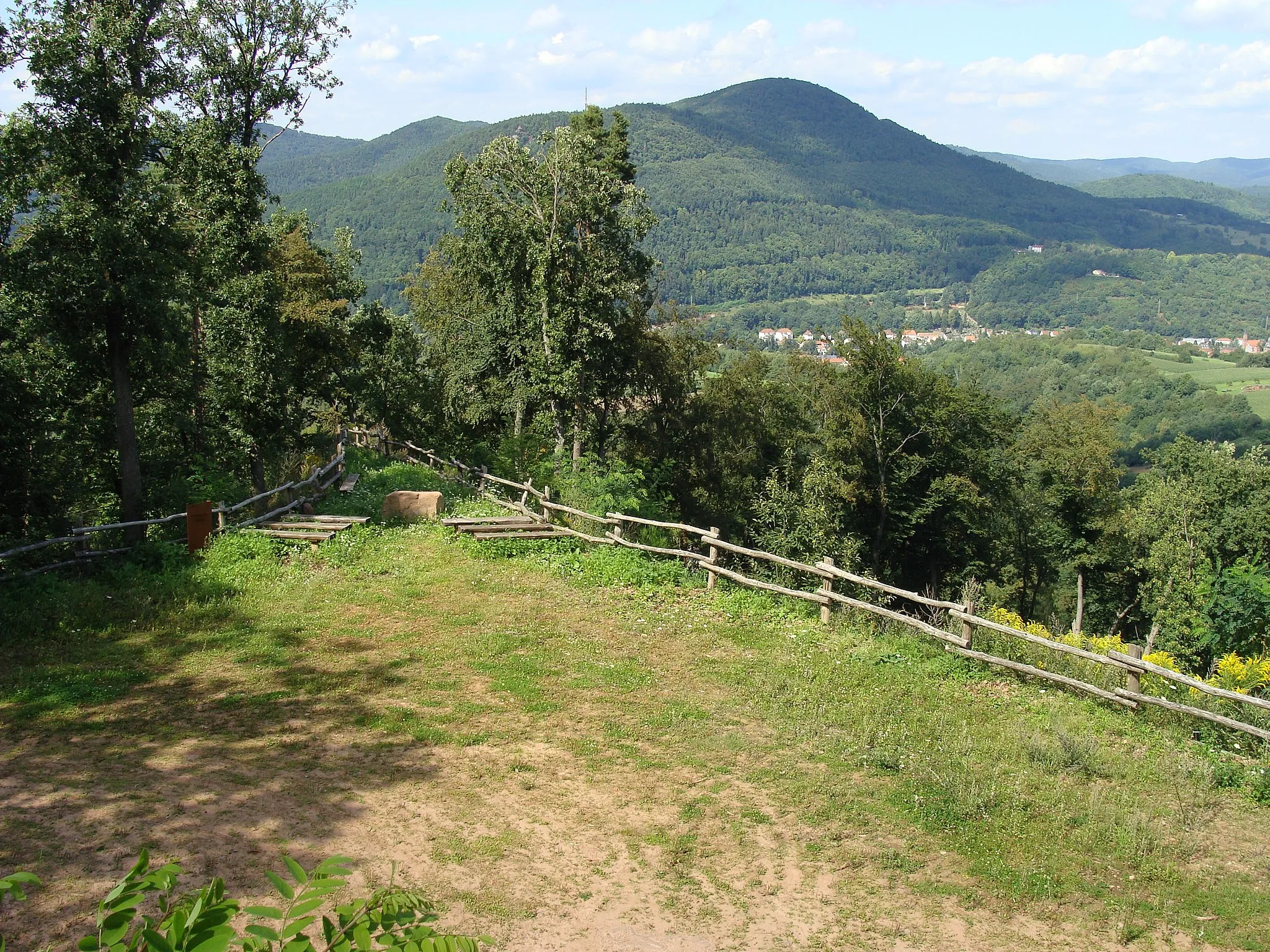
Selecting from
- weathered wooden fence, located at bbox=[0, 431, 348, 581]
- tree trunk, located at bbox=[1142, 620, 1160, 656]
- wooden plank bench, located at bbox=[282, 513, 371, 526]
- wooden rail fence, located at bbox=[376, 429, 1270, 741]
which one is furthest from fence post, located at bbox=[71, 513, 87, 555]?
tree trunk, located at bbox=[1142, 620, 1160, 656]

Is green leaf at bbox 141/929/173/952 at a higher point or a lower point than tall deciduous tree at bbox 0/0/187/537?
lower

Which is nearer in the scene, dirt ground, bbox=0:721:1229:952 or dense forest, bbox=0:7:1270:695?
dirt ground, bbox=0:721:1229:952

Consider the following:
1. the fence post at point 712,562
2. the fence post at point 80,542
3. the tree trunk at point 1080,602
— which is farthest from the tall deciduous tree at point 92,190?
the tree trunk at point 1080,602

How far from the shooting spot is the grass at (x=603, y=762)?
21.3ft

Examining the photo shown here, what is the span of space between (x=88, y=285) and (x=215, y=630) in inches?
284

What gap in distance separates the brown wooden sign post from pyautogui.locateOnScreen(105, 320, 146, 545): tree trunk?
1953mm

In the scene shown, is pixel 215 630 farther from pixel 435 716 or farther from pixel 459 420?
pixel 459 420

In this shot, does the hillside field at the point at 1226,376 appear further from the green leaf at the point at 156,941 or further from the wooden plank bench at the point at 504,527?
the green leaf at the point at 156,941

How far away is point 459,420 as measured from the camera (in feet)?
110

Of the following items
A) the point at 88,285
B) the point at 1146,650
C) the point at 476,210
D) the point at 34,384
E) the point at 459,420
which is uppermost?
the point at 476,210

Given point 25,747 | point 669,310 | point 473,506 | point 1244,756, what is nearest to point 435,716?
point 25,747

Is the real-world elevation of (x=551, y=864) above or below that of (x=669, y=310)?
below

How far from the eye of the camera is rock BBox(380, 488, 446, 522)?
56.9ft

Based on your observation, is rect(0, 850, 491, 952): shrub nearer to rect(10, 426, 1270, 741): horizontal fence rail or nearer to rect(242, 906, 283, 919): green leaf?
rect(242, 906, 283, 919): green leaf
